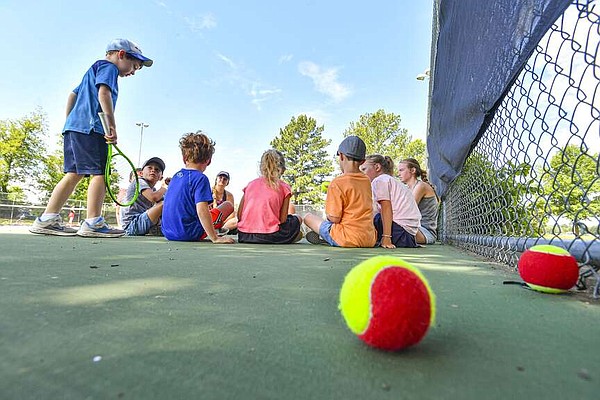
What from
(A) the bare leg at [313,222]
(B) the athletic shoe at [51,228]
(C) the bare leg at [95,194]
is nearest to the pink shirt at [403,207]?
(A) the bare leg at [313,222]

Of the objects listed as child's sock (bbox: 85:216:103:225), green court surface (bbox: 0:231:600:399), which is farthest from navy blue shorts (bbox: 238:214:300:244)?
green court surface (bbox: 0:231:600:399)

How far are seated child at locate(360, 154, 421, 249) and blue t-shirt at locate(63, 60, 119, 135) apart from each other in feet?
10.0

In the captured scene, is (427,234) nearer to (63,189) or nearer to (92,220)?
(92,220)

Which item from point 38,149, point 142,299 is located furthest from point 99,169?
point 38,149

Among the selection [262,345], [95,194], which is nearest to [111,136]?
[95,194]

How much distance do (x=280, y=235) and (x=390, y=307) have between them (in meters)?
3.76

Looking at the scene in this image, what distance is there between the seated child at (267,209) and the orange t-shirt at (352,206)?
0.83 metres

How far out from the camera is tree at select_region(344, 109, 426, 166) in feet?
99.5

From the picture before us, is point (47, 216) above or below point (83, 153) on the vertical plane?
below

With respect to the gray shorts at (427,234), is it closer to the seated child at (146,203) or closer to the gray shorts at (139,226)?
the seated child at (146,203)

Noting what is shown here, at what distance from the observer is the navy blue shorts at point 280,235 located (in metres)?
4.47

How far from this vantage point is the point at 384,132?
3080cm

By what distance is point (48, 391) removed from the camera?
59 cm

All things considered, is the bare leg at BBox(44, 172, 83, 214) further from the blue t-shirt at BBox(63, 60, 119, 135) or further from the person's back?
the person's back
